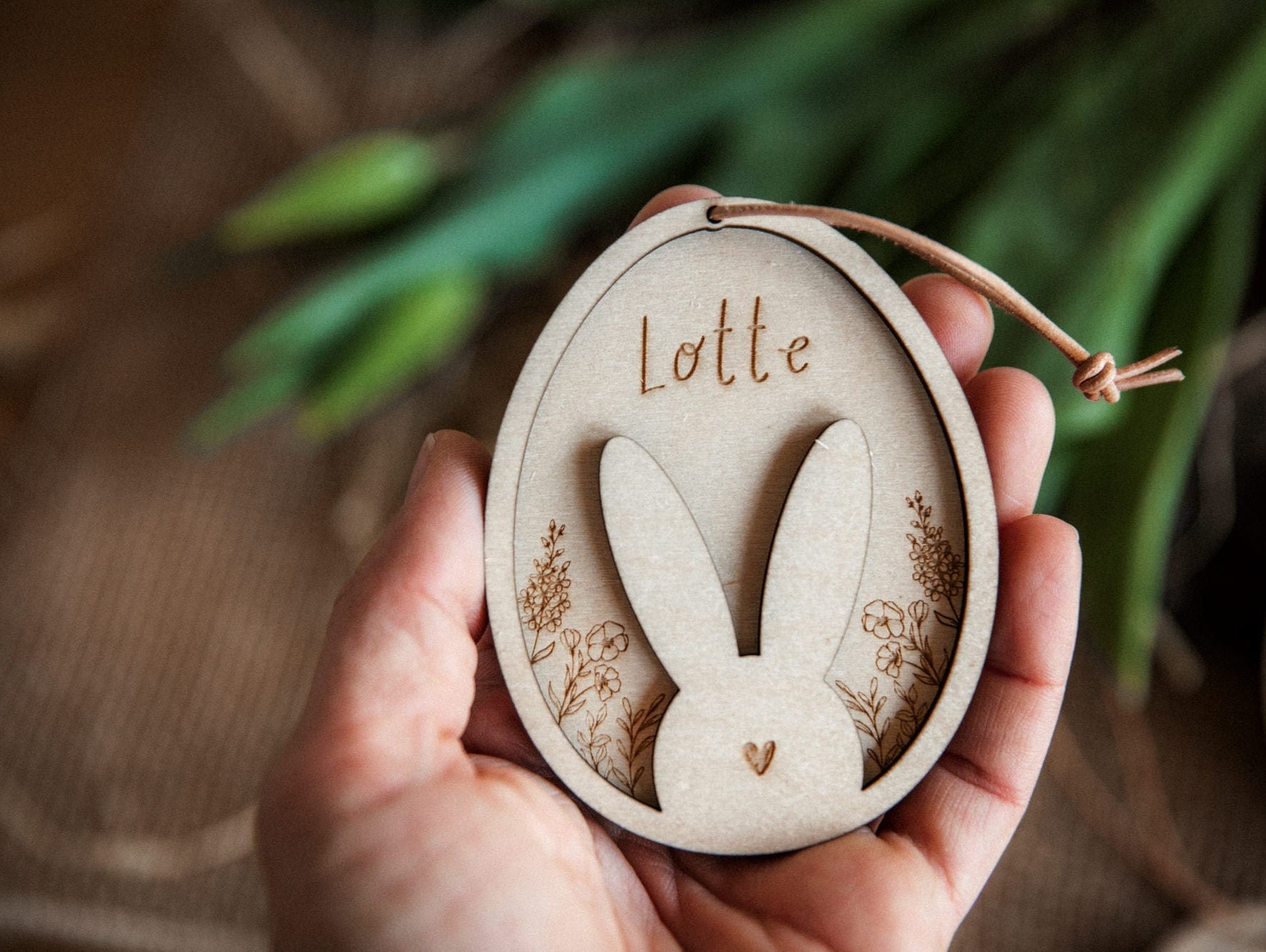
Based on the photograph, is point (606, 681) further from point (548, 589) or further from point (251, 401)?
point (251, 401)

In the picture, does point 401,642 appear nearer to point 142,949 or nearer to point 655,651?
point 655,651

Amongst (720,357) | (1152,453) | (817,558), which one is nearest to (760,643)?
(817,558)

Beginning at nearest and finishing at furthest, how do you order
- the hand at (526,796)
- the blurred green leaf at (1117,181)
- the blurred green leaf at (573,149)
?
the hand at (526,796)
the blurred green leaf at (1117,181)
the blurred green leaf at (573,149)

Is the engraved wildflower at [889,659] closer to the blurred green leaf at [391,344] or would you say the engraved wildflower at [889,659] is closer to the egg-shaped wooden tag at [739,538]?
the egg-shaped wooden tag at [739,538]

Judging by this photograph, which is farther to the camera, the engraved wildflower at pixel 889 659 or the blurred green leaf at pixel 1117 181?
the blurred green leaf at pixel 1117 181

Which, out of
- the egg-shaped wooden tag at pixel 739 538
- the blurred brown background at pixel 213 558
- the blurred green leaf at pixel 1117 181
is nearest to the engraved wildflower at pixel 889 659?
the egg-shaped wooden tag at pixel 739 538

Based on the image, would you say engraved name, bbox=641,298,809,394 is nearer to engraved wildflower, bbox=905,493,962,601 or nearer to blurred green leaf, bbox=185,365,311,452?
engraved wildflower, bbox=905,493,962,601

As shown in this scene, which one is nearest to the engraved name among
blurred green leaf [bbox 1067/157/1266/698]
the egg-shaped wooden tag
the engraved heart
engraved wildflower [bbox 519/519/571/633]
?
the egg-shaped wooden tag
